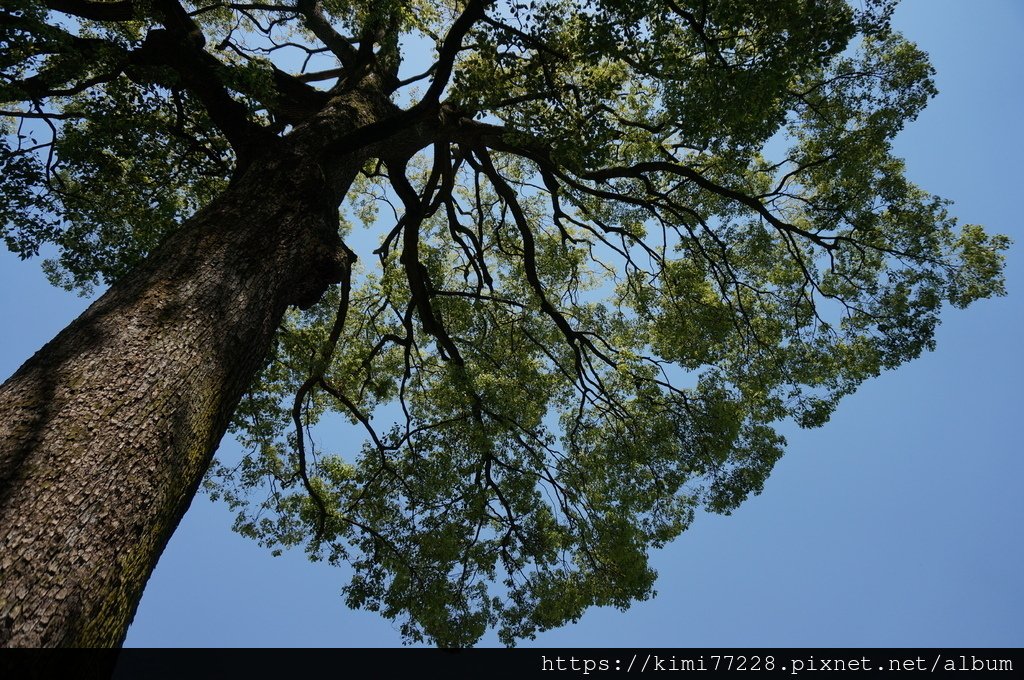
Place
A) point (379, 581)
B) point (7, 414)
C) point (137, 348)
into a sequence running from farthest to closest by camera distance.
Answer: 1. point (379, 581)
2. point (137, 348)
3. point (7, 414)

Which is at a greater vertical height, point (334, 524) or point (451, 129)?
point (451, 129)

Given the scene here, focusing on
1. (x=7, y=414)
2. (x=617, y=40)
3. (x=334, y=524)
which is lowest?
(x=7, y=414)

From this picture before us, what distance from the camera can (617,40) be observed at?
4.93 metres

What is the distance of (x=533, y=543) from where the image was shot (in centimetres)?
740

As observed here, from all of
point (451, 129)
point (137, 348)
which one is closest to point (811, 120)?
point (451, 129)

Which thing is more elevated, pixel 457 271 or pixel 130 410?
pixel 457 271

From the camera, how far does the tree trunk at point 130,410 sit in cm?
193

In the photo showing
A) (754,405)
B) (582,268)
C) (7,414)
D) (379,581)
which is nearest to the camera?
(7,414)

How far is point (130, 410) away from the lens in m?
2.44

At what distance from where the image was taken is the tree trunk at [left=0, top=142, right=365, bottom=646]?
1.93m

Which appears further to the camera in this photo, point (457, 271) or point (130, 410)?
point (457, 271)

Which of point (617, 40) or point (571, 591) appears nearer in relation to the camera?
point (617, 40)
